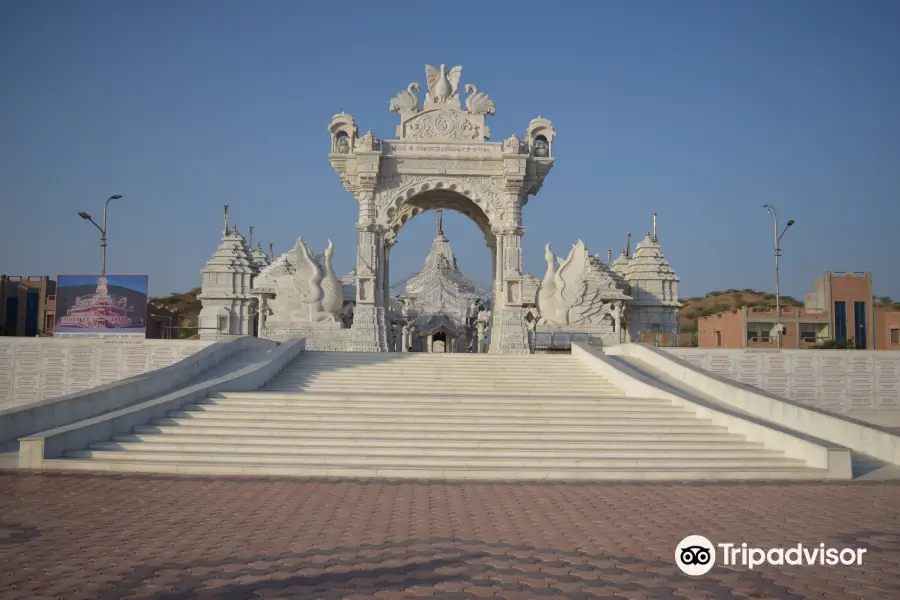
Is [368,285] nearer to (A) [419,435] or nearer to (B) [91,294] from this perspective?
(B) [91,294]

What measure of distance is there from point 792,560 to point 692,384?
35.4ft

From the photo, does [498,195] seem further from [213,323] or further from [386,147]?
[213,323]

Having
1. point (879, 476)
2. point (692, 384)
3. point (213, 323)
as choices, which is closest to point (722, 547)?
point (879, 476)

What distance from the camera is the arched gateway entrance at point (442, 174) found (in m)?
25.6

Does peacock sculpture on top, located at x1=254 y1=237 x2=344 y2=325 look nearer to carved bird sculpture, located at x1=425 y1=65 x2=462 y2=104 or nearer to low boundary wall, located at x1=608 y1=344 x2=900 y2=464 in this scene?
carved bird sculpture, located at x1=425 y1=65 x2=462 y2=104

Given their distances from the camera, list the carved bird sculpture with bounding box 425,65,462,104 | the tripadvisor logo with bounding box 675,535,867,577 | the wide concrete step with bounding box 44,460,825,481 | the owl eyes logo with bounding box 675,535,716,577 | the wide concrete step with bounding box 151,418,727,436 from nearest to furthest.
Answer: the owl eyes logo with bounding box 675,535,716,577
the tripadvisor logo with bounding box 675,535,867,577
the wide concrete step with bounding box 44,460,825,481
the wide concrete step with bounding box 151,418,727,436
the carved bird sculpture with bounding box 425,65,462,104

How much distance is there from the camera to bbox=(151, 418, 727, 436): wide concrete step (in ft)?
44.5

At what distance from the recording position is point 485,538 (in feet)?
25.3

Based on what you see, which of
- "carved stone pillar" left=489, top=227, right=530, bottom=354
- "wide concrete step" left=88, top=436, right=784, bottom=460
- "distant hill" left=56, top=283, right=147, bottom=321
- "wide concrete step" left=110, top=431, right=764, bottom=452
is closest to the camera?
"wide concrete step" left=88, top=436, right=784, bottom=460

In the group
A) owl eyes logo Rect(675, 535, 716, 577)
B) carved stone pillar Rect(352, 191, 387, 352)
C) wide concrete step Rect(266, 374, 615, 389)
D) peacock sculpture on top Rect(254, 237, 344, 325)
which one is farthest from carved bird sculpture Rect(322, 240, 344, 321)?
owl eyes logo Rect(675, 535, 716, 577)

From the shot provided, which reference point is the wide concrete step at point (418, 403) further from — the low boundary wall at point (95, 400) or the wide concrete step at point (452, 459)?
the wide concrete step at point (452, 459)

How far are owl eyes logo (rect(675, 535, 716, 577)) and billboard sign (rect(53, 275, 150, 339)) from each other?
677 inches

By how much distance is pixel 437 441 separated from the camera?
1312 cm

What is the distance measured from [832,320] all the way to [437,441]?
40.1 m
